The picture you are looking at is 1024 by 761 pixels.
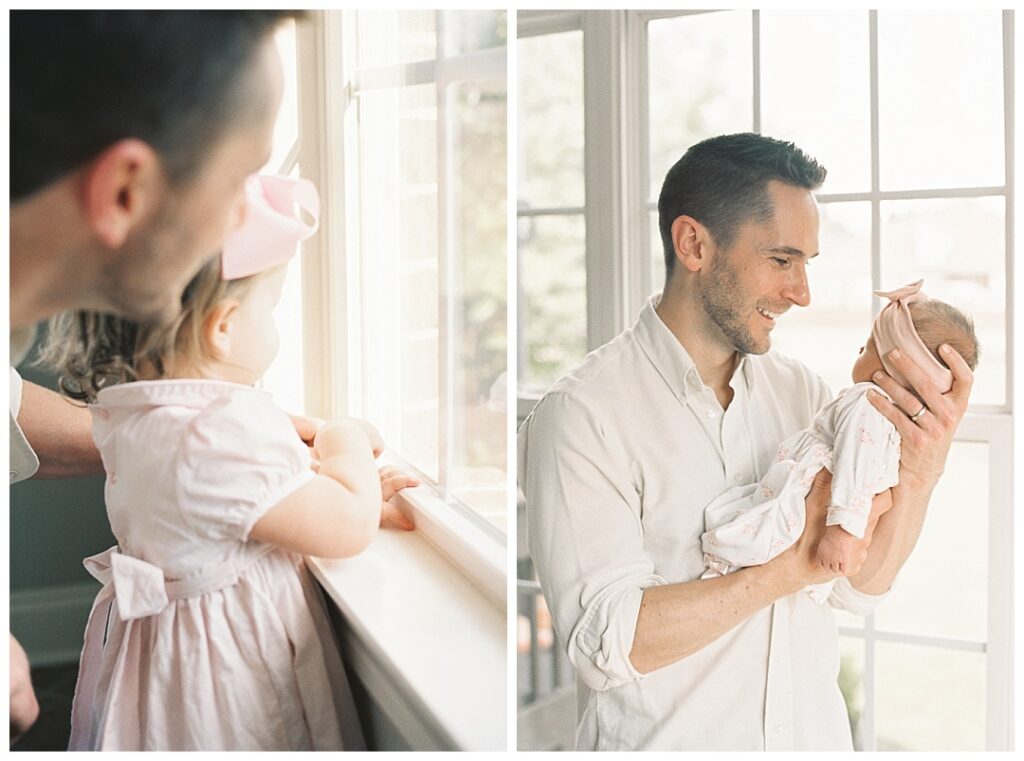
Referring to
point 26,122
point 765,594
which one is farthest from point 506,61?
point 765,594

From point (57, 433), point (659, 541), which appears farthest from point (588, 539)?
point (57, 433)

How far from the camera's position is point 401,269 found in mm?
1641

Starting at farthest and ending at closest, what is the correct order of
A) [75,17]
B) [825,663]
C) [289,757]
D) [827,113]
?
[827,113] → [825,663] → [289,757] → [75,17]

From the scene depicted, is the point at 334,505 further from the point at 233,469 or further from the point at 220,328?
the point at 220,328

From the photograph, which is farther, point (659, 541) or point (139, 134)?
point (659, 541)

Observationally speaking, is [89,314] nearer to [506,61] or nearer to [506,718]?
[506,61]

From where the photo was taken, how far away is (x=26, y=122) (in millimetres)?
1494

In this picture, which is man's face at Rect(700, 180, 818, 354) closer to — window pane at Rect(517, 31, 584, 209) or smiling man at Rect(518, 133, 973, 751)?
smiling man at Rect(518, 133, 973, 751)

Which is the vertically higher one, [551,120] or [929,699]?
[551,120]

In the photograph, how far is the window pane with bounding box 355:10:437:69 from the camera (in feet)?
5.32

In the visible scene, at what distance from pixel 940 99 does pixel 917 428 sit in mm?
713

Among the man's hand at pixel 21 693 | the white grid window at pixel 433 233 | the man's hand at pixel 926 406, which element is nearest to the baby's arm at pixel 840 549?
the man's hand at pixel 926 406

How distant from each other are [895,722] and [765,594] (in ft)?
2.29

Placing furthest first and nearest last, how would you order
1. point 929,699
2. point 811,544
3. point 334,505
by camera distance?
point 929,699
point 811,544
point 334,505
